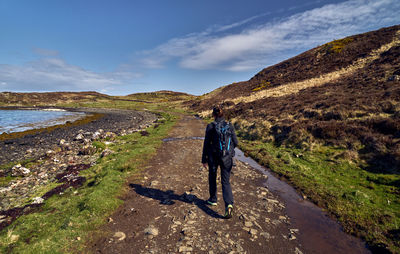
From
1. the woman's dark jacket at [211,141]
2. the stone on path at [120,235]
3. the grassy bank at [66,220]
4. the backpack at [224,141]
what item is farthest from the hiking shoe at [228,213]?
the grassy bank at [66,220]

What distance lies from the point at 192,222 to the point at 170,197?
6.32 ft

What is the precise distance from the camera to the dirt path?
4840 millimetres

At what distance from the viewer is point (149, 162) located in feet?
39.0

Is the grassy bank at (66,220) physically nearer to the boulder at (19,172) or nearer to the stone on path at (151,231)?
the stone on path at (151,231)

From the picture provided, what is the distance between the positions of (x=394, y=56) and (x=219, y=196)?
1682 inches

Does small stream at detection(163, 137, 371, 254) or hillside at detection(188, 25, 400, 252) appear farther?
hillside at detection(188, 25, 400, 252)

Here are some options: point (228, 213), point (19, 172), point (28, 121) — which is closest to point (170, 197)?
point (228, 213)

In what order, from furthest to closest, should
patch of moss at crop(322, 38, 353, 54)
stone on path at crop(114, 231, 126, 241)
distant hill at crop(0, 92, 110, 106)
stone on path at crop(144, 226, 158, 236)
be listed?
distant hill at crop(0, 92, 110, 106)
patch of moss at crop(322, 38, 353, 54)
stone on path at crop(144, 226, 158, 236)
stone on path at crop(114, 231, 126, 241)

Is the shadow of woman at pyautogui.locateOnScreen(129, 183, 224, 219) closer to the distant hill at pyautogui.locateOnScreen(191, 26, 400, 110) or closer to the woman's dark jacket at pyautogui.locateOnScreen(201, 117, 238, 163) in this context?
the woman's dark jacket at pyautogui.locateOnScreen(201, 117, 238, 163)

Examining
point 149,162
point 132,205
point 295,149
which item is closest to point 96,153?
point 149,162

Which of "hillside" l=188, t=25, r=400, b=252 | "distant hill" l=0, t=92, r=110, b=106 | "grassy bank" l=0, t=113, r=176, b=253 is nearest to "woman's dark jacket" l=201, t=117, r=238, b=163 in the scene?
"grassy bank" l=0, t=113, r=176, b=253

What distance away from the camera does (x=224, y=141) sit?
19.4 feet

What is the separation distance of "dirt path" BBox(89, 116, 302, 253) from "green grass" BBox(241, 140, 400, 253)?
1.82 m

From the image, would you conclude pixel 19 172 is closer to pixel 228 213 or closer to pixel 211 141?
pixel 211 141
